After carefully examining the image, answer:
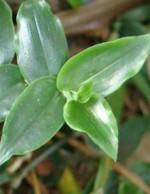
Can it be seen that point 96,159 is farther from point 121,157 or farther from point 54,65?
point 54,65

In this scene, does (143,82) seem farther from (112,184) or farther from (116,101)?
(112,184)

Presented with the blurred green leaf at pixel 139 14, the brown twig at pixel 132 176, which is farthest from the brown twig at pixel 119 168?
the blurred green leaf at pixel 139 14

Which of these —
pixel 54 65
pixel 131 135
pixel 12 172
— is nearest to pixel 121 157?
pixel 131 135

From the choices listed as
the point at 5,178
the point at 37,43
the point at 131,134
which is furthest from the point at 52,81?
the point at 131,134

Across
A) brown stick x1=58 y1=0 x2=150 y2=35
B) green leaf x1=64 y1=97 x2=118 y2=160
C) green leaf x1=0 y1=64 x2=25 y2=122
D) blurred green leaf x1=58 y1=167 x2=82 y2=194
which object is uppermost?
A: green leaf x1=0 y1=64 x2=25 y2=122

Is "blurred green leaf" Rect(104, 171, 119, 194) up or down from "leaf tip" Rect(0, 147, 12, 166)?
down

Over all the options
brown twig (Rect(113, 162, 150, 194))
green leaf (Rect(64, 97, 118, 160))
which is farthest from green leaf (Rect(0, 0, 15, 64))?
brown twig (Rect(113, 162, 150, 194))

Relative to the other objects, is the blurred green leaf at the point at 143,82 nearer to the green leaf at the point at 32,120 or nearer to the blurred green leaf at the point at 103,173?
the blurred green leaf at the point at 103,173

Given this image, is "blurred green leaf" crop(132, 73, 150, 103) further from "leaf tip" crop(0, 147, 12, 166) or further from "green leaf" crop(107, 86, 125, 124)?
"leaf tip" crop(0, 147, 12, 166)
